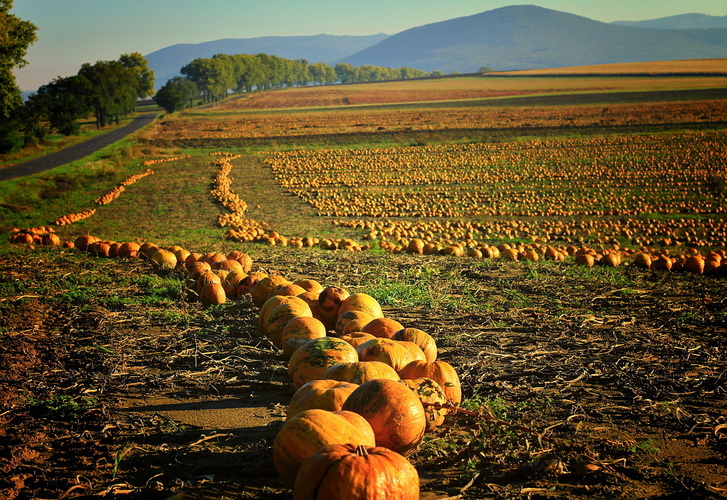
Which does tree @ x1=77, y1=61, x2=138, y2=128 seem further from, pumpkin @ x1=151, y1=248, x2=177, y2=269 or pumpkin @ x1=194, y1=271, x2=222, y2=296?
pumpkin @ x1=194, y1=271, x2=222, y2=296

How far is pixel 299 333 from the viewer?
20.0 feet

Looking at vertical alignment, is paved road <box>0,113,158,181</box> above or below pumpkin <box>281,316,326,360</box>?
above

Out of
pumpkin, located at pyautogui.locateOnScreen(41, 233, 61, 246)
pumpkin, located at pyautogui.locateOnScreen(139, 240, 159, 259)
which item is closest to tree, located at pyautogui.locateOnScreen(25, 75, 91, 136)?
pumpkin, located at pyautogui.locateOnScreen(41, 233, 61, 246)

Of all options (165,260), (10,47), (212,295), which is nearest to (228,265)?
(212,295)

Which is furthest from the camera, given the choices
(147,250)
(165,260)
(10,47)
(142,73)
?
(142,73)

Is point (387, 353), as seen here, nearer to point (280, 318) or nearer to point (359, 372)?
point (359, 372)

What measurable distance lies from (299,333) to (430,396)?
6.68 ft

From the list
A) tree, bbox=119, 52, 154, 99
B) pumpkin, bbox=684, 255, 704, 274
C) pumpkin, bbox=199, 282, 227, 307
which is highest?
tree, bbox=119, 52, 154, 99

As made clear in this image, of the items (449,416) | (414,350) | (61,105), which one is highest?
(61,105)

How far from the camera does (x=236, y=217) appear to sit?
20312mm

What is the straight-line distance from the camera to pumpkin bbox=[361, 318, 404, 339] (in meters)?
5.95

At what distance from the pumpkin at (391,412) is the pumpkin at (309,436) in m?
0.20

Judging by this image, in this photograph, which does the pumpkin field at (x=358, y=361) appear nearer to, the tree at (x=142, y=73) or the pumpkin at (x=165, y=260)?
the pumpkin at (x=165, y=260)

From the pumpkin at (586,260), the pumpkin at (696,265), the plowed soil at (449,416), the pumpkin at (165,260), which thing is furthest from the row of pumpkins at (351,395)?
the pumpkin at (696,265)
